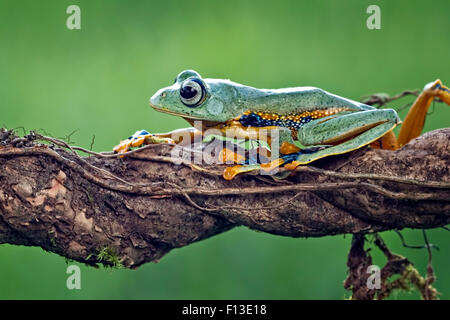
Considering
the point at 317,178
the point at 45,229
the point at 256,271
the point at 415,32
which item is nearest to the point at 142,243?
the point at 45,229

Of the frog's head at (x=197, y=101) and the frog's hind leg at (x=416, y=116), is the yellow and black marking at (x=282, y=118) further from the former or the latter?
the frog's hind leg at (x=416, y=116)

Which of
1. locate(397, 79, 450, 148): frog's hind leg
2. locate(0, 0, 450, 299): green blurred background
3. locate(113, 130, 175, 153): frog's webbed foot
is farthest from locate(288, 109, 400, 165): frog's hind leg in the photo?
locate(0, 0, 450, 299): green blurred background

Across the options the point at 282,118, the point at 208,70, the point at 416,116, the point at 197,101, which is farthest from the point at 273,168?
the point at 208,70

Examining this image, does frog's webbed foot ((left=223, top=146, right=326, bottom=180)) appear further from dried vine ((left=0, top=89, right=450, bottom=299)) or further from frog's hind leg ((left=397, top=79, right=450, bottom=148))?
frog's hind leg ((left=397, top=79, right=450, bottom=148))

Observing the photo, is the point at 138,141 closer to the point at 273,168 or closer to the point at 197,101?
the point at 197,101

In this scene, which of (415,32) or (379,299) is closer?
(379,299)

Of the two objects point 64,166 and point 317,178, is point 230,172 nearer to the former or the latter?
point 317,178
